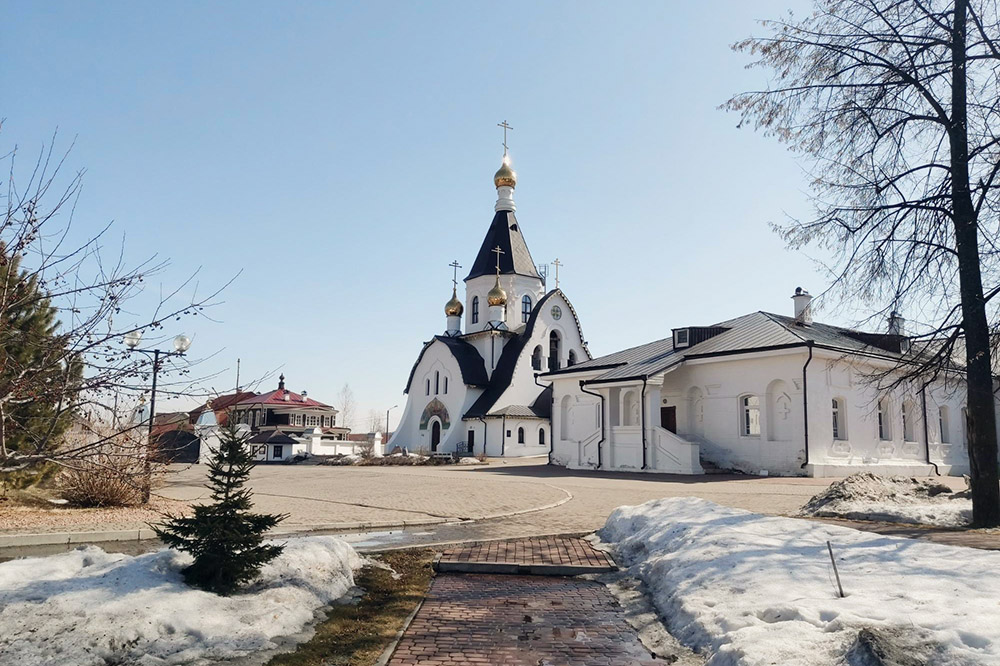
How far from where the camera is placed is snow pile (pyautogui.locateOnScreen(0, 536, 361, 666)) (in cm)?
468

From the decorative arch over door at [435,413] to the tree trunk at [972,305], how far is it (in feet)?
131

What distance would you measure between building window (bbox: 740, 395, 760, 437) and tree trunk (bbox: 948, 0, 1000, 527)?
53.4 ft

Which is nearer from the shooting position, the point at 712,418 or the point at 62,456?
the point at 62,456

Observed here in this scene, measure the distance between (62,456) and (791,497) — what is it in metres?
15.8

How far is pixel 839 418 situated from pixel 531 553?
2170cm

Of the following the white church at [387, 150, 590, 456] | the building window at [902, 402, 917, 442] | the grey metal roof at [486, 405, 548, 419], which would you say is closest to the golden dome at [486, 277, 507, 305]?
the white church at [387, 150, 590, 456]

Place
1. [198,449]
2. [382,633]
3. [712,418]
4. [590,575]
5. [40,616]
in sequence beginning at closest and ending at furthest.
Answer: [40,616] → [382,633] → [590,575] → [712,418] → [198,449]

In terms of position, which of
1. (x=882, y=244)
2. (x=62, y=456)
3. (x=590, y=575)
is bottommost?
(x=590, y=575)

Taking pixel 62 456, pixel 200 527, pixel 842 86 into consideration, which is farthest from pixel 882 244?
pixel 62 456

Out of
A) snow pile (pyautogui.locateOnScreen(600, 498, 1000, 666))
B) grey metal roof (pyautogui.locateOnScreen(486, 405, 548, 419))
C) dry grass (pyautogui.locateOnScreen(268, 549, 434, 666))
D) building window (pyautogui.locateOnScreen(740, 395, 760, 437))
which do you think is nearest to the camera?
snow pile (pyautogui.locateOnScreen(600, 498, 1000, 666))

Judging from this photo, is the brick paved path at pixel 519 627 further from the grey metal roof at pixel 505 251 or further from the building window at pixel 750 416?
the grey metal roof at pixel 505 251

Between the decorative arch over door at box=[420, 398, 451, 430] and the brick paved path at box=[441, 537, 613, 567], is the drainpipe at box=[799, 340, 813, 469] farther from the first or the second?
the decorative arch over door at box=[420, 398, 451, 430]

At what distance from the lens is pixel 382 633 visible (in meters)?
5.64

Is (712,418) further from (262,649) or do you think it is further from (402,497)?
(262,649)
